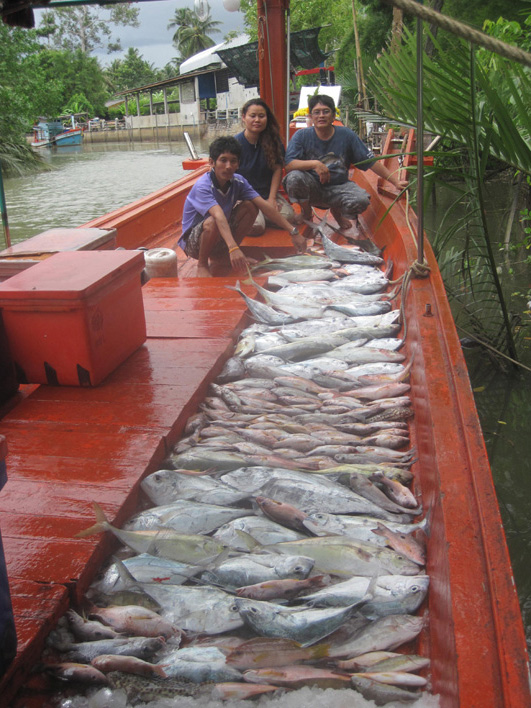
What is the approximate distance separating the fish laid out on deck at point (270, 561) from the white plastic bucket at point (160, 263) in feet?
6.93

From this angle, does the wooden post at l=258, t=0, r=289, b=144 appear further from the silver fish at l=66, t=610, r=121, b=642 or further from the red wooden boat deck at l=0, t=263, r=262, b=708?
the silver fish at l=66, t=610, r=121, b=642

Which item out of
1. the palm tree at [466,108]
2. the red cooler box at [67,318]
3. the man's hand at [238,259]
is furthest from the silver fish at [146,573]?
the man's hand at [238,259]

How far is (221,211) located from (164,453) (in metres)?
2.77

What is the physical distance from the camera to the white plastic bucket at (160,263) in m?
5.16

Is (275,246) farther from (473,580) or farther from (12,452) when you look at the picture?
(473,580)

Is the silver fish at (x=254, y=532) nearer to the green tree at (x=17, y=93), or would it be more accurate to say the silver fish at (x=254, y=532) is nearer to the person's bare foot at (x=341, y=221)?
the person's bare foot at (x=341, y=221)

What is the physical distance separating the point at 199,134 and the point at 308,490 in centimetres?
5375

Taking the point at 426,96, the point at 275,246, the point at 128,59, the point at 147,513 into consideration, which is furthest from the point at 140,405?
the point at 128,59

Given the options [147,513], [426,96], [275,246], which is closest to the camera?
[147,513]

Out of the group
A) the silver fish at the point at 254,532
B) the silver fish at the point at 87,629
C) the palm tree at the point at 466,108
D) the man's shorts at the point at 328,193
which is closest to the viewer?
the silver fish at the point at 87,629

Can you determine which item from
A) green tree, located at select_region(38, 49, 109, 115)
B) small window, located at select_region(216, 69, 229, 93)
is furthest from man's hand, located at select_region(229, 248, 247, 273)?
green tree, located at select_region(38, 49, 109, 115)

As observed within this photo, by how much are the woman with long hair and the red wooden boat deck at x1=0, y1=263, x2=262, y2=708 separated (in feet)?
8.24

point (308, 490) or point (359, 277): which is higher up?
point (359, 277)

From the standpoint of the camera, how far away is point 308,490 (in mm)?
2404
